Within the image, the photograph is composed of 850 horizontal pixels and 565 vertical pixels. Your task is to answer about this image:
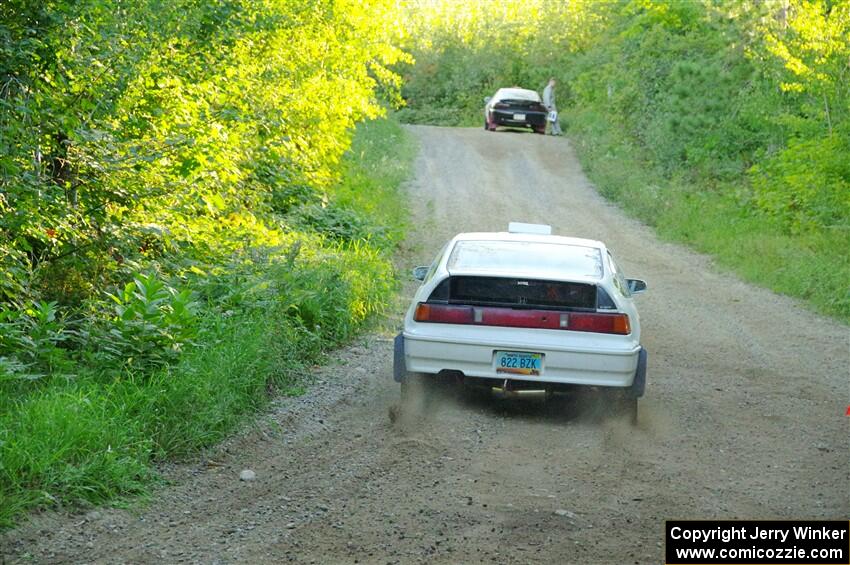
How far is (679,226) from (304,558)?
61.4 feet

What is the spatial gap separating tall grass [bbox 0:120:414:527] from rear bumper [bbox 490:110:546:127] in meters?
25.1

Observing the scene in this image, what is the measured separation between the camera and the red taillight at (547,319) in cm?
850

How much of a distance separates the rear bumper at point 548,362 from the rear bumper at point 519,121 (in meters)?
31.1

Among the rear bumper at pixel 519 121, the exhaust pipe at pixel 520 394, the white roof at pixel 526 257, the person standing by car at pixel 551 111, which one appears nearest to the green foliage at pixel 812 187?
the white roof at pixel 526 257

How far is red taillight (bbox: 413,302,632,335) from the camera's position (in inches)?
335

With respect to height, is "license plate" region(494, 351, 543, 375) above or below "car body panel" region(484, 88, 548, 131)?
above

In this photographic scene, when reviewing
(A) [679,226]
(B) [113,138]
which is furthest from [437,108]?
(B) [113,138]

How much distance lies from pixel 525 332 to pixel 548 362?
0.93ft

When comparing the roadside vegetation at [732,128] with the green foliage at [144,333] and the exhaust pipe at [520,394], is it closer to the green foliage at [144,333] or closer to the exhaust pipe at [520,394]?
the exhaust pipe at [520,394]

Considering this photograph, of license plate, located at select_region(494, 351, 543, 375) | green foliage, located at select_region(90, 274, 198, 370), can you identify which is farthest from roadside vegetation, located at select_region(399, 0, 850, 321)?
green foliage, located at select_region(90, 274, 198, 370)

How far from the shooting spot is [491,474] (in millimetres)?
7188

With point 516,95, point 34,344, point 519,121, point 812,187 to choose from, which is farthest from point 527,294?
point 516,95

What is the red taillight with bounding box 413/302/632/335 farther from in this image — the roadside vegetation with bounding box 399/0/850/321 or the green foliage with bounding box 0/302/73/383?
the roadside vegetation with bounding box 399/0/850/321

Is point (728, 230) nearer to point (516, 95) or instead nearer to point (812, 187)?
point (812, 187)
